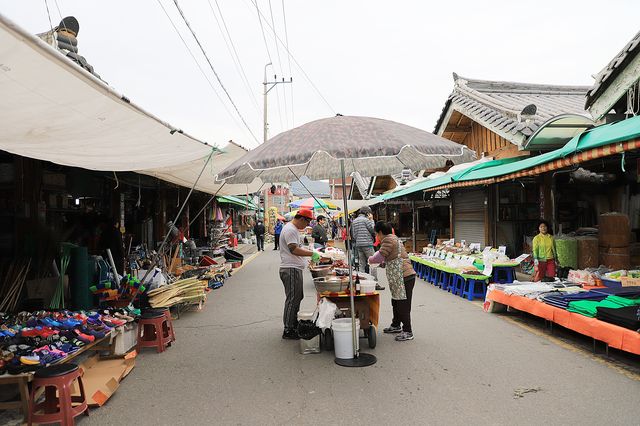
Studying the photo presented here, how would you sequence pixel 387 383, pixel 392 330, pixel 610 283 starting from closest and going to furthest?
pixel 387 383
pixel 392 330
pixel 610 283

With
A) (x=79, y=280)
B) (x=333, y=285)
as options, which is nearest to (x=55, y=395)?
(x=333, y=285)

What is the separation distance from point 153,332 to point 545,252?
24.5 feet

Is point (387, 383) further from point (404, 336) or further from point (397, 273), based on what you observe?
point (397, 273)

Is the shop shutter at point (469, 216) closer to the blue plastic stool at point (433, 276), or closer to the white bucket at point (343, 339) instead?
the blue plastic stool at point (433, 276)

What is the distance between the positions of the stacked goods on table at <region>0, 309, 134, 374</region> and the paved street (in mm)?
684

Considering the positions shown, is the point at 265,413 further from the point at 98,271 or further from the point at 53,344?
the point at 98,271

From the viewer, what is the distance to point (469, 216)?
13.9 metres

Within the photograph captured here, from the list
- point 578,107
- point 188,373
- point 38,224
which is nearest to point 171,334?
point 188,373

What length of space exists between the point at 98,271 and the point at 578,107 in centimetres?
1413

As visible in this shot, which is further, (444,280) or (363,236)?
(363,236)

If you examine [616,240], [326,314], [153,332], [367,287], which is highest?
[616,240]

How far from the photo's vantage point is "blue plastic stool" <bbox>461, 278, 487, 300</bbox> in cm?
921

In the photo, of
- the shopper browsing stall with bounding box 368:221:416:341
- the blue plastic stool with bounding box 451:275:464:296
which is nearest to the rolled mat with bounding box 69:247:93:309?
the shopper browsing stall with bounding box 368:221:416:341

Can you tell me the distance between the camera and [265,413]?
12.8 ft
